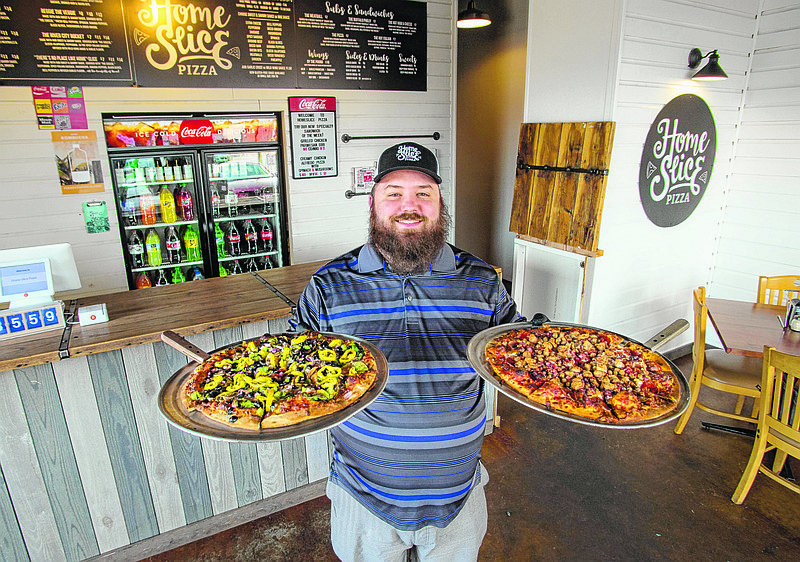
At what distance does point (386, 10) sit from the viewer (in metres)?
4.52

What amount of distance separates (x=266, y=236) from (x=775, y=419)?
4.08 metres

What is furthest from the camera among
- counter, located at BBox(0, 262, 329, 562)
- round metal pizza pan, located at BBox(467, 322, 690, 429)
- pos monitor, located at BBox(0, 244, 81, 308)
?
pos monitor, located at BBox(0, 244, 81, 308)

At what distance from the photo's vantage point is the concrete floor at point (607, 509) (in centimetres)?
261

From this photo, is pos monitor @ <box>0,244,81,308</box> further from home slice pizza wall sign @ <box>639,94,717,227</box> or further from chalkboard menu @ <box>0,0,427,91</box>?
home slice pizza wall sign @ <box>639,94,717,227</box>

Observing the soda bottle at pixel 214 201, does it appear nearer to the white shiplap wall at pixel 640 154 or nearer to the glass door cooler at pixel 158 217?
the glass door cooler at pixel 158 217

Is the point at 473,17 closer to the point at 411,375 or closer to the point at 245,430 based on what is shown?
the point at 411,375

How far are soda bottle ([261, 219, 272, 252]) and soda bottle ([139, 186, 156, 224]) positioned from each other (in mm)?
935

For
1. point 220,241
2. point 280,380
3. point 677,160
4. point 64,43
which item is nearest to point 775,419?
point 677,160

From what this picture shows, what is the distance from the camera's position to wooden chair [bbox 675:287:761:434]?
3.31 m

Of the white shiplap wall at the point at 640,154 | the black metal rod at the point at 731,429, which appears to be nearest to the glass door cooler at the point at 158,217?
the white shiplap wall at the point at 640,154

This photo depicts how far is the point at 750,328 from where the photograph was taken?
326cm

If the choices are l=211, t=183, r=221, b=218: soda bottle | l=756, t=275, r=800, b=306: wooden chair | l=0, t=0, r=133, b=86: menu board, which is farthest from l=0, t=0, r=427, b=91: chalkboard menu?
l=756, t=275, r=800, b=306: wooden chair

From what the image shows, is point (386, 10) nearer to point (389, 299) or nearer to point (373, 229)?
point (373, 229)

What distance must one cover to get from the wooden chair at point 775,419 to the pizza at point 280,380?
91.1 inches
